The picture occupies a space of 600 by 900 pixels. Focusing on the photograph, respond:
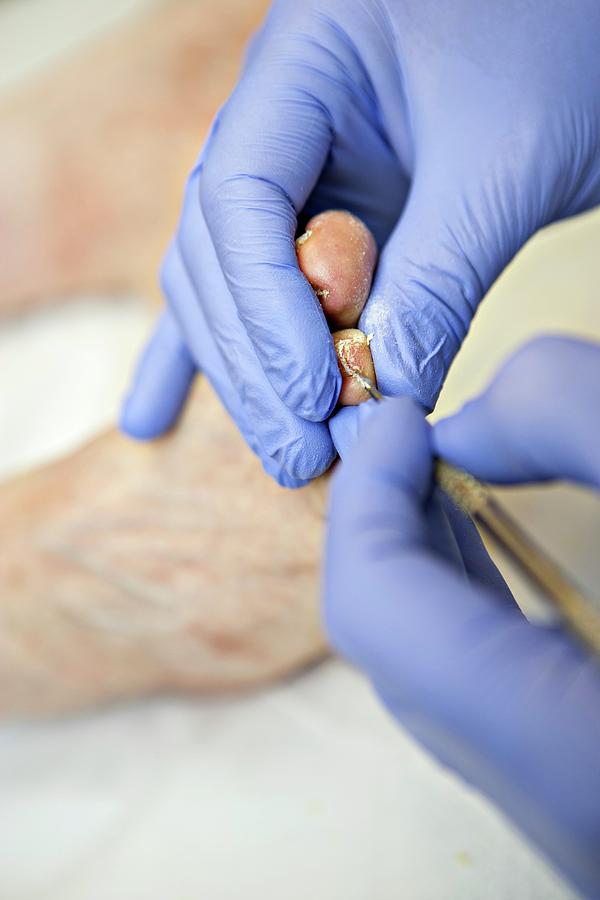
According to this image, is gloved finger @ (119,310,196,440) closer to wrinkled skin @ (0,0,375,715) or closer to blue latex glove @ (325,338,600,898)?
wrinkled skin @ (0,0,375,715)

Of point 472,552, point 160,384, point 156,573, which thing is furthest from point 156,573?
point 472,552

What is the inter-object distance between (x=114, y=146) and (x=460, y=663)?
55.0 inches

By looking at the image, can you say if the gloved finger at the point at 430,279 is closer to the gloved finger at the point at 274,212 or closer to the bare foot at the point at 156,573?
the gloved finger at the point at 274,212

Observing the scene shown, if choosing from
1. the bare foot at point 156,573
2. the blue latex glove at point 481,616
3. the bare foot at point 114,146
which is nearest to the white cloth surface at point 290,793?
the bare foot at point 156,573

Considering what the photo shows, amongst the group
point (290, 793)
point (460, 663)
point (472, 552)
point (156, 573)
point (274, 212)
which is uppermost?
point (274, 212)

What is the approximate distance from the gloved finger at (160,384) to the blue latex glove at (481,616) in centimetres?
49

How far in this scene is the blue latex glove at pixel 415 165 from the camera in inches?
35.0

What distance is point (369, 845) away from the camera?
3.67ft

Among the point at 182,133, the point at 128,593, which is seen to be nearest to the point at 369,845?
the point at 128,593

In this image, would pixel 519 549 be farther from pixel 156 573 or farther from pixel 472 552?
pixel 156 573

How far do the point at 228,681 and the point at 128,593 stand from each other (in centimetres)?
21

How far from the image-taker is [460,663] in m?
0.61

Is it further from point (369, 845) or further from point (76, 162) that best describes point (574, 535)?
point (76, 162)

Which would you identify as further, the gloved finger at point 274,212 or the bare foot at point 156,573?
the bare foot at point 156,573
